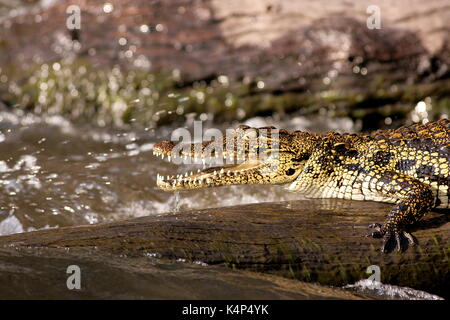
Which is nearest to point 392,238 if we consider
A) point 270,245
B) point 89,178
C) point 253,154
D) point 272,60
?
point 270,245

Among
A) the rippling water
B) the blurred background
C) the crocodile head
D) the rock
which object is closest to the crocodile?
the crocodile head

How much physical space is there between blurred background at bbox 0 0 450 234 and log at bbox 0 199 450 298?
354 centimetres

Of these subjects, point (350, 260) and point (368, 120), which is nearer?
point (350, 260)

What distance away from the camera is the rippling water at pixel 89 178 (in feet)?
17.8

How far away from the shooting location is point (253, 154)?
15.2ft

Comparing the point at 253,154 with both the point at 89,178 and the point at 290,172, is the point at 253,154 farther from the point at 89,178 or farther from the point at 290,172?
the point at 89,178

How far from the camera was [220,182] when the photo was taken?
4.48 m

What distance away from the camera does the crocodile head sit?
4.57m

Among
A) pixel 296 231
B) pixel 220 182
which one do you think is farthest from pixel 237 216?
pixel 220 182

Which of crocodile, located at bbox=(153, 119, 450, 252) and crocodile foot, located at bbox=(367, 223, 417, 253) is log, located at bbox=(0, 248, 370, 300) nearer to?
crocodile foot, located at bbox=(367, 223, 417, 253)

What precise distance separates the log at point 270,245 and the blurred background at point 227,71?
11.6 ft
